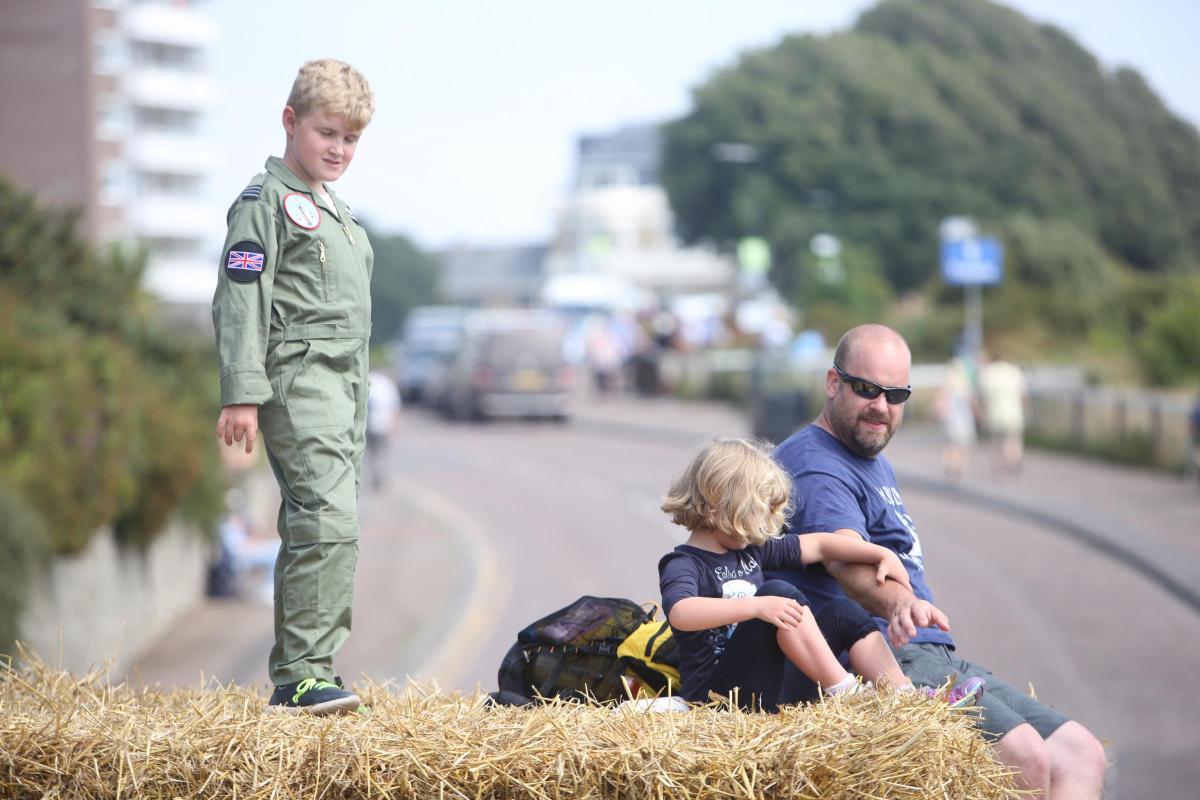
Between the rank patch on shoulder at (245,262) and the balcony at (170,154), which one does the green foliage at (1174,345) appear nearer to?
the rank patch on shoulder at (245,262)

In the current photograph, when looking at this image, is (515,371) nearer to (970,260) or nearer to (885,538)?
(970,260)

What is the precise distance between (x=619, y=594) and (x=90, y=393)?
5.10 m

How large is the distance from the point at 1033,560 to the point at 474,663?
588 centimetres

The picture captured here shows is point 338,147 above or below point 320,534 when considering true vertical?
above

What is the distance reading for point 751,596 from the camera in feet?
11.8

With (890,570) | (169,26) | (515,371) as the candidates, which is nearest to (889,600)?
(890,570)

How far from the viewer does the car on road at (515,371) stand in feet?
110

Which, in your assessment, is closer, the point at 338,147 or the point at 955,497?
the point at 338,147

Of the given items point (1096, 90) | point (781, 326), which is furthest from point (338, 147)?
point (1096, 90)

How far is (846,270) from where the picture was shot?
4044 centimetres

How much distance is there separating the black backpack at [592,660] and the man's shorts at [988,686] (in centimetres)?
62

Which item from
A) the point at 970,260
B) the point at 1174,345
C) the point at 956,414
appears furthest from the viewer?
the point at 970,260

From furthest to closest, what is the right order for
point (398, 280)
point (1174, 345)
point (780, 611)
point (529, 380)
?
point (398, 280)
point (529, 380)
point (1174, 345)
point (780, 611)

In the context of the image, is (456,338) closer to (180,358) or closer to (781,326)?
(781,326)
